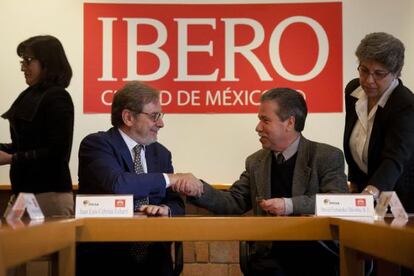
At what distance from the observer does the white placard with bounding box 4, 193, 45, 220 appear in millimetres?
1995

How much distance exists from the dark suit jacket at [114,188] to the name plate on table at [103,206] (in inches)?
11.5

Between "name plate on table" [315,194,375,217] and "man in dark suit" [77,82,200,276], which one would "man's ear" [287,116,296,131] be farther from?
"name plate on table" [315,194,375,217]

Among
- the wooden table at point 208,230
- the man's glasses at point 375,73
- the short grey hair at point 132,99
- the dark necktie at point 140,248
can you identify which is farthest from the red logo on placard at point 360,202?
the short grey hair at point 132,99

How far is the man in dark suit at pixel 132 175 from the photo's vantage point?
9.12 feet

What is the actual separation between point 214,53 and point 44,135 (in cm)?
129

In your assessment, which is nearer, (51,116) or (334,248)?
(334,248)

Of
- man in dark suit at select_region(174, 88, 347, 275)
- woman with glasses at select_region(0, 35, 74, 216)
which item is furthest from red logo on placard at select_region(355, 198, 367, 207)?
woman with glasses at select_region(0, 35, 74, 216)

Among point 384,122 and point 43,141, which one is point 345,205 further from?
point 43,141

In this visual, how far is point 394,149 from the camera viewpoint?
9.32ft

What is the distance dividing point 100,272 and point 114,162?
0.46 m

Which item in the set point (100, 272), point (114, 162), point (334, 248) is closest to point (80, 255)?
point (100, 272)

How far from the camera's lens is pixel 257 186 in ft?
9.86

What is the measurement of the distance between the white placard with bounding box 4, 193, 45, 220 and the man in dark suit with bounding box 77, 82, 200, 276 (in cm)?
57

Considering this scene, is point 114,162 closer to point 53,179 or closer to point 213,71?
point 53,179
